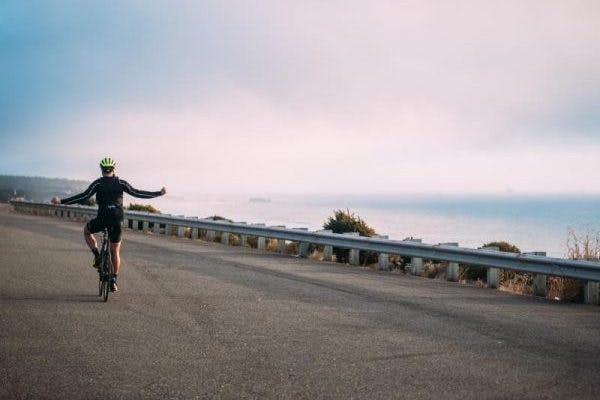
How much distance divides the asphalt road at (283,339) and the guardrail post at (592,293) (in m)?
0.46

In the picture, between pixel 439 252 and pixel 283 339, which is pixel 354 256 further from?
pixel 283 339

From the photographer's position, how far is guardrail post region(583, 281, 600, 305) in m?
11.2

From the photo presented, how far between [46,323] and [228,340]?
90.5 inches

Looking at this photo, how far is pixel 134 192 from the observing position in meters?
10.6

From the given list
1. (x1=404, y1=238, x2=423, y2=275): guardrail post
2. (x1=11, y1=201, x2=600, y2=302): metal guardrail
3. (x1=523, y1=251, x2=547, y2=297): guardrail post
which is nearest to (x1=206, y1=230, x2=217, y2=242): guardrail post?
(x1=11, y1=201, x2=600, y2=302): metal guardrail

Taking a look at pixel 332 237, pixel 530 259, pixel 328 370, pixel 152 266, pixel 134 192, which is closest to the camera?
pixel 328 370

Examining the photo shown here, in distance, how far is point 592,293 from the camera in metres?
11.2

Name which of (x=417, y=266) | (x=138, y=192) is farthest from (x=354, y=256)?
(x=138, y=192)

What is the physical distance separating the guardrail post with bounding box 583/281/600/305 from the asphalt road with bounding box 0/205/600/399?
1.50 ft

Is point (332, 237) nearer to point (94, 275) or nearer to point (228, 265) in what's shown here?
point (228, 265)

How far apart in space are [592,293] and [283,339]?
6.31 meters

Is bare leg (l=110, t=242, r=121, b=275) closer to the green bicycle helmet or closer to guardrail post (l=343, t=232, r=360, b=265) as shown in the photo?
the green bicycle helmet

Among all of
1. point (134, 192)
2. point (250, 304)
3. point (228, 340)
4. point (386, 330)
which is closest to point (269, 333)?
point (228, 340)

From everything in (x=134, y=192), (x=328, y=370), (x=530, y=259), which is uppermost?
(x=134, y=192)
